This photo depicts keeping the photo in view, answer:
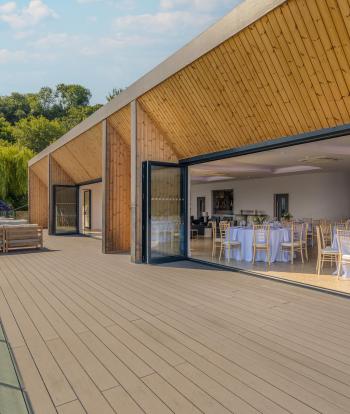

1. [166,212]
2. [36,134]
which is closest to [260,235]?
[166,212]

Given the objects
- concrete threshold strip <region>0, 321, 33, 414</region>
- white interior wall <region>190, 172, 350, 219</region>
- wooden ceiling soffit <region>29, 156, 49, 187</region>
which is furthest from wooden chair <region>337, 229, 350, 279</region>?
wooden ceiling soffit <region>29, 156, 49, 187</region>

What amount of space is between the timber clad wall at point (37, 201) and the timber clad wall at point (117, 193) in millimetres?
9800

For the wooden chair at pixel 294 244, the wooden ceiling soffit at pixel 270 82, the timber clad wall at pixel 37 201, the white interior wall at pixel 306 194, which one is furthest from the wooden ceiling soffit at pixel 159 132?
the timber clad wall at pixel 37 201

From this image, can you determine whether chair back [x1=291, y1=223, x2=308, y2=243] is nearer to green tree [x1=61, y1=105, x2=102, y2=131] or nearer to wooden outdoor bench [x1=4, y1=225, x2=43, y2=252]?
wooden outdoor bench [x1=4, y1=225, x2=43, y2=252]

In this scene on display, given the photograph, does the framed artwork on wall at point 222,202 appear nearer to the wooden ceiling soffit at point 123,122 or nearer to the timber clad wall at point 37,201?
the wooden ceiling soffit at point 123,122

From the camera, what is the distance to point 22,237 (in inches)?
395

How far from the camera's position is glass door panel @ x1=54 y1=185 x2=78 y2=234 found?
1496 centimetres

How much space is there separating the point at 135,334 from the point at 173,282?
93.0 inches

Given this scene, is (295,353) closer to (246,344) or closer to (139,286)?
(246,344)

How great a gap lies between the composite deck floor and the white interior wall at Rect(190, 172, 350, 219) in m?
8.65

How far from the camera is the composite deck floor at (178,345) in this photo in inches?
88.8

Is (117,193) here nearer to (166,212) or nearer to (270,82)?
(166,212)

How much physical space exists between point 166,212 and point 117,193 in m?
2.27

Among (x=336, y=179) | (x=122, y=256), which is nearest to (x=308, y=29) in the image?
(x=122, y=256)
